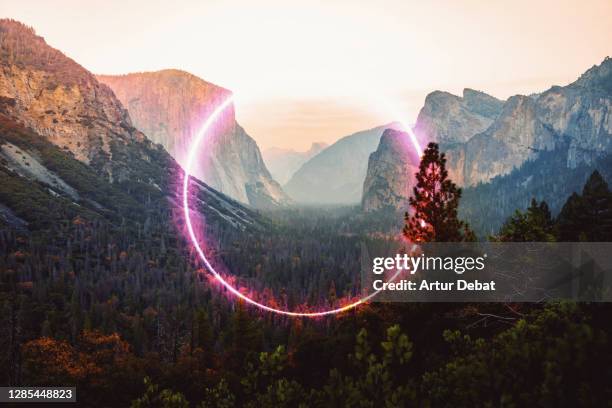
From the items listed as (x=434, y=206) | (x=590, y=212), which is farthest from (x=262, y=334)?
(x=434, y=206)

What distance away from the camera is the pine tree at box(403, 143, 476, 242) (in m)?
34.6

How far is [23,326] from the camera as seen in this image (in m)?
85.0

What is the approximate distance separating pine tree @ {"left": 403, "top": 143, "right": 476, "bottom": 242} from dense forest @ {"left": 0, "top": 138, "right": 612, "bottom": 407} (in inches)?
27.2

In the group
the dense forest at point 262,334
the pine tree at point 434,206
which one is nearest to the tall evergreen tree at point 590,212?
the dense forest at point 262,334

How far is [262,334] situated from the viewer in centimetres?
9544

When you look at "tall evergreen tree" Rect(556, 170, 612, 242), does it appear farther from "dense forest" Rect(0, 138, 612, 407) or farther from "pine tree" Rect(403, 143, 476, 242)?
"pine tree" Rect(403, 143, 476, 242)

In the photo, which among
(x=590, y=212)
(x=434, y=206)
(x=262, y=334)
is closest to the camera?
(x=434, y=206)

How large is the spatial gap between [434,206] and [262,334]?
68332 mm

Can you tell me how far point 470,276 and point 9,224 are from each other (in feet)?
553

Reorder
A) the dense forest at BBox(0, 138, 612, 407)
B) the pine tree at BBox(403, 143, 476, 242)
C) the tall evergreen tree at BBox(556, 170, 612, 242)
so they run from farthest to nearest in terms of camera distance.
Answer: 1. the tall evergreen tree at BBox(556, 170, 612, 242)
2. the pine tree at BBox(403, 143, 476, 242)
3. the dense forest at BBox(0, 138, 612, 407)

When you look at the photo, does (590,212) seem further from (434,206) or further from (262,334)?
(262,334)

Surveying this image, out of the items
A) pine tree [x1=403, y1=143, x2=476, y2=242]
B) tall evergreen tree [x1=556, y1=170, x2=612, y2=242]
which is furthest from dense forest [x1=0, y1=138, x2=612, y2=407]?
pine tree [x1=403, y1=143, x2=476, y2=242]

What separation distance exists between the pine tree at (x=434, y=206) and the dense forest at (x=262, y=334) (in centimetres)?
69

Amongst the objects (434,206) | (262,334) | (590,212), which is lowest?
(262,334)
